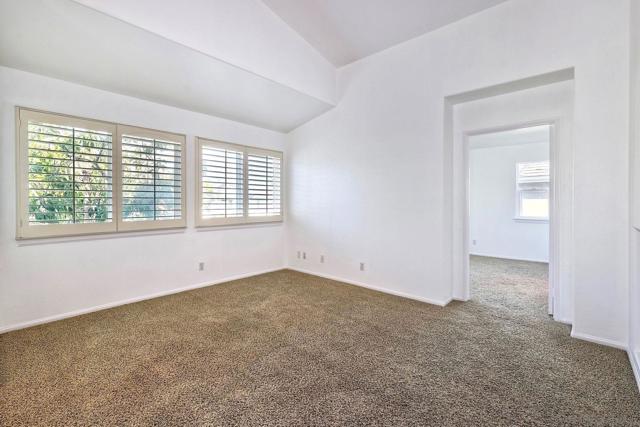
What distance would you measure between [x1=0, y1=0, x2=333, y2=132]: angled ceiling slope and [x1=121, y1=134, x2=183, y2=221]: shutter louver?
0.60m

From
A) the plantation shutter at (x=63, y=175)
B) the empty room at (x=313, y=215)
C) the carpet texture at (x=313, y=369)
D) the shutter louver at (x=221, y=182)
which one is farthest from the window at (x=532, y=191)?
the plantation shutter at (x=63, y=175)

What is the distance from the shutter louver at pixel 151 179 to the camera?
12.0ft

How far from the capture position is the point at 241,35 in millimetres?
3455

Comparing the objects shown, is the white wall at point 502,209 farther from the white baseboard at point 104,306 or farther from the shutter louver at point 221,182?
the white baseboard at point 104,306

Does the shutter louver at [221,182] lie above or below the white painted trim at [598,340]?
above

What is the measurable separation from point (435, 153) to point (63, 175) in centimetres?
413

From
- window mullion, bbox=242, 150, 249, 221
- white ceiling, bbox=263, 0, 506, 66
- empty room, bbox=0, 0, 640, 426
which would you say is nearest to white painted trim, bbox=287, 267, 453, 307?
empty room, bbox=0, 0, 640, 426

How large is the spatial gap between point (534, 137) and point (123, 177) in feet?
23.9

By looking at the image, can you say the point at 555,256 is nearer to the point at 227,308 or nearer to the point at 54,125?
the point at 227,308

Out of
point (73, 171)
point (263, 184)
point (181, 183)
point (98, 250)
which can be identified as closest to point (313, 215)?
point (263, 184)

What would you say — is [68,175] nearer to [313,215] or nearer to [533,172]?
[313,215]

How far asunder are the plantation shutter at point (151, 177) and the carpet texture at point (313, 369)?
113 centimetres

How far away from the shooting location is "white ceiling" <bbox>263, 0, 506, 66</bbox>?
323cm

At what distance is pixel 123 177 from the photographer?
3.60m
